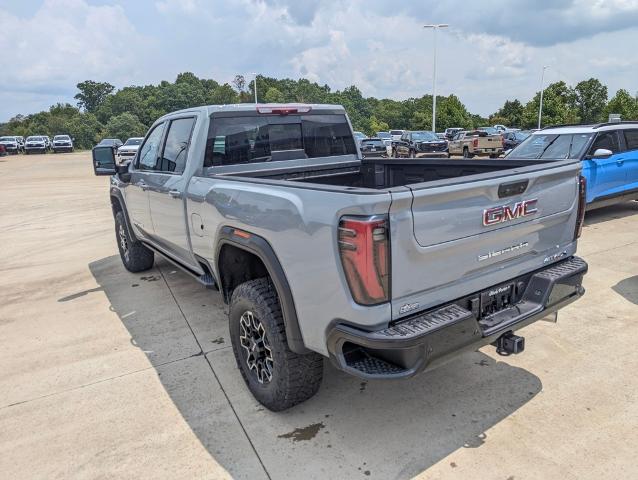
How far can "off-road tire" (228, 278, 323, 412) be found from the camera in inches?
109

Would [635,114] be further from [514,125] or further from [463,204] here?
[463,204]

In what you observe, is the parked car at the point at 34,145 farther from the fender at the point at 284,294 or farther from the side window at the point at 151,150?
the fender at the point at 284,294

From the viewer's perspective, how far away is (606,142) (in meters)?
7.91

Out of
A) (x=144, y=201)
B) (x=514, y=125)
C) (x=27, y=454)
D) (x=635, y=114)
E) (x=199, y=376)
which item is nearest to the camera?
(x=27, y=454)

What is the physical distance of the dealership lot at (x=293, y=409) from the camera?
261 cm

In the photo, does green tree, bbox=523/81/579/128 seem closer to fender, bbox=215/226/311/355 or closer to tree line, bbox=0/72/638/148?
tree line, bbox=0/72/638/148

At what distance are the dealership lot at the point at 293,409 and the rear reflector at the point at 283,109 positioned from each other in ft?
6.71

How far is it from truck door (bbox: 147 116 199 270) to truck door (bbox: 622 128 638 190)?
758cm

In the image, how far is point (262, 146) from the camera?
13.8 ft

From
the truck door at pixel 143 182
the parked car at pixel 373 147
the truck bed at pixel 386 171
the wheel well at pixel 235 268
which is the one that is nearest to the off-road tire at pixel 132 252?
the truck door at pixel 143 182

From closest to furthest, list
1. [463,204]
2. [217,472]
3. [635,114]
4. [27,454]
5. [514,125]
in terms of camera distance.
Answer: [463,204], [217,472], [27,454], [635,114], [514,125]

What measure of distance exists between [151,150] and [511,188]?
3788 mm

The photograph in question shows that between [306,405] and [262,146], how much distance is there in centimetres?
225

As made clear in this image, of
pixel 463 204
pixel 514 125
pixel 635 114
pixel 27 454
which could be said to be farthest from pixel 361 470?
pixel 514 125
